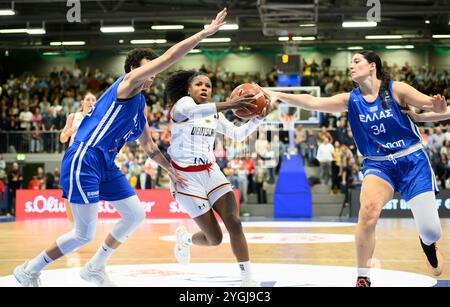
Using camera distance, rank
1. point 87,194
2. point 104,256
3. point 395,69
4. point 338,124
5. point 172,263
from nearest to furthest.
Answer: point 87,194 < point 104,256 < point 172,263 < point 338,124 < point 395,69

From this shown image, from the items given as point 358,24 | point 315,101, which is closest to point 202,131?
point 315,101

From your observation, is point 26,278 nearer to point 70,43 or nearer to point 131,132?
point 131,132

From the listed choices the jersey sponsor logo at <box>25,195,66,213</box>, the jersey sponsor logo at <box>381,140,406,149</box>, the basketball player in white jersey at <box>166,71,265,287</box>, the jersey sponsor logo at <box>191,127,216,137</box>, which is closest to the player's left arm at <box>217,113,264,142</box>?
the basketball player in white jersey at <box>166,71,265,287</box>

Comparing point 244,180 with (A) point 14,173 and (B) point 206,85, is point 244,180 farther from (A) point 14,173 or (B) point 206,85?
(B) point 206,85

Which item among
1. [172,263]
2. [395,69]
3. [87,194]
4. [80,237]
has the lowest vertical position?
[172,263]

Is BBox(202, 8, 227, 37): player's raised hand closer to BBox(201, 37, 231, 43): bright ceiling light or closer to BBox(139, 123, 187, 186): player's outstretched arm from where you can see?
BBox(139, 123, 187, 186): player's outstretched arm

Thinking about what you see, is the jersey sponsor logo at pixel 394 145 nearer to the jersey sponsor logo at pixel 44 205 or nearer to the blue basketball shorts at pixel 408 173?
the blue basketball shorts at pixel 408 173

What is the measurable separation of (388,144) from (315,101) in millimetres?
832

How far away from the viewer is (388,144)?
6.11 m

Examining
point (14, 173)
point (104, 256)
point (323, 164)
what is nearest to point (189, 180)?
point (104, 256)

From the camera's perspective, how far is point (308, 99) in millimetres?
6539

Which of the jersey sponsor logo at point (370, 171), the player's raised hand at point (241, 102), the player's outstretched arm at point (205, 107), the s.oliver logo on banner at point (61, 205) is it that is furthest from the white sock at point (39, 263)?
the s.oliver logo on banner at point (61, 205)

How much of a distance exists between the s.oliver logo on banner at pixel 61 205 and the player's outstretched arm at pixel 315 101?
1330 cm

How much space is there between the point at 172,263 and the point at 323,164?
44.3 feet
